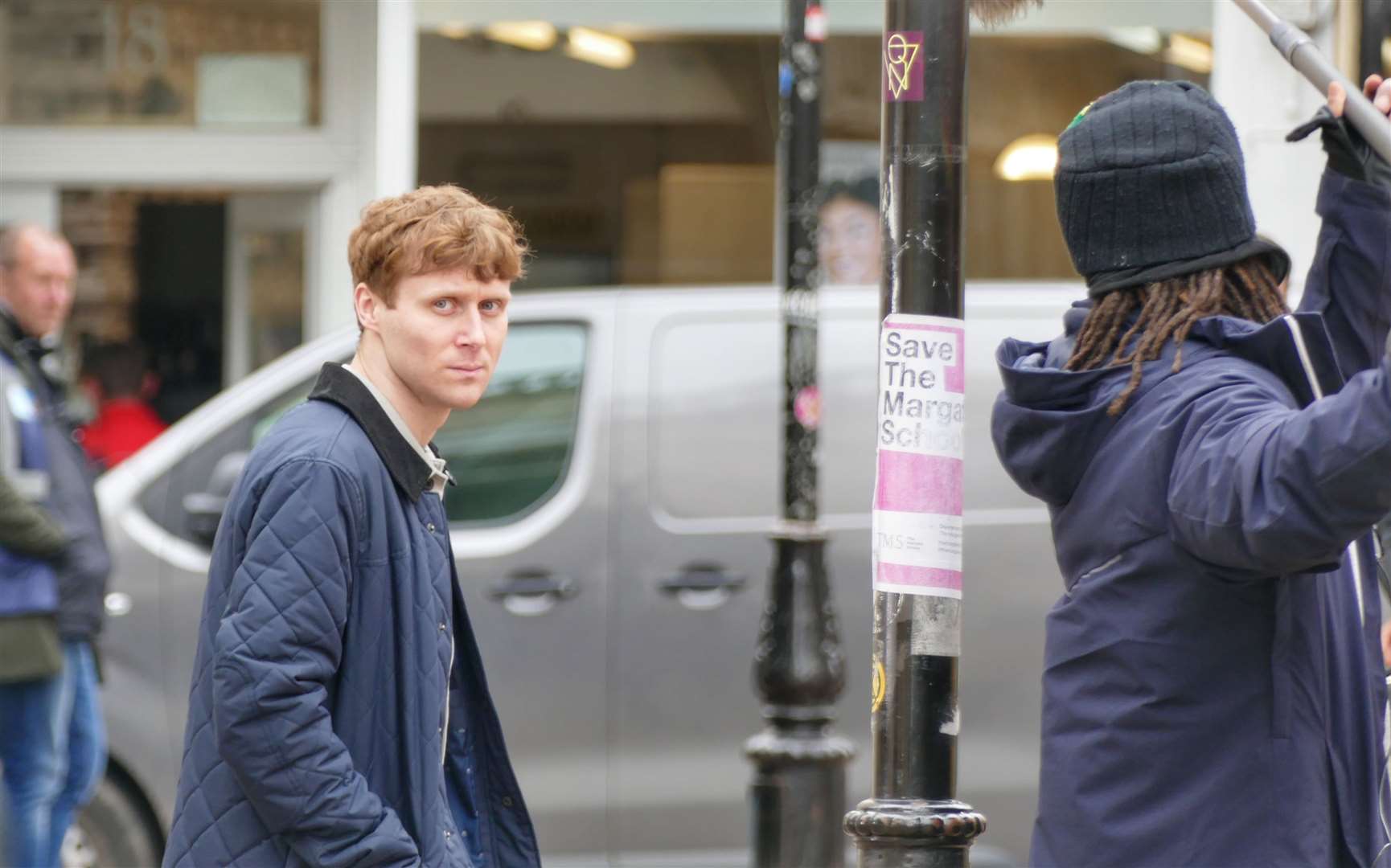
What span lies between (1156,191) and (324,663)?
4.13 ft

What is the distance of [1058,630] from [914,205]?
31.1 inches

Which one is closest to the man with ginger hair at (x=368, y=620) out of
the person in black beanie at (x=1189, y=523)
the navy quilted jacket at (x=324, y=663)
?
the navy quilted jacket at (x=324, y=663)

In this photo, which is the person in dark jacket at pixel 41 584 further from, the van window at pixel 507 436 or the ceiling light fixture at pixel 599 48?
the ceiling light fixture at pixel 599 48

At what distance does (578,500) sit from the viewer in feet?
20.8

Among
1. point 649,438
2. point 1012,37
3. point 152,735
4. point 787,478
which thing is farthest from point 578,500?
point 1012,37

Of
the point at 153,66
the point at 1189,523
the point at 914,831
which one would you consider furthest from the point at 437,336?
the point at 153,66

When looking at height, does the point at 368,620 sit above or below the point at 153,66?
below

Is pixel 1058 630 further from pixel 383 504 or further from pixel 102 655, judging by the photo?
pixel 102 655

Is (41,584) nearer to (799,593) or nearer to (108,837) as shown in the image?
(108,837)

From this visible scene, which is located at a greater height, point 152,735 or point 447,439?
point 447,439

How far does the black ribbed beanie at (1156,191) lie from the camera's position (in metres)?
2.55

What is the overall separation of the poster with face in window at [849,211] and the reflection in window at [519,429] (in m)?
3.40

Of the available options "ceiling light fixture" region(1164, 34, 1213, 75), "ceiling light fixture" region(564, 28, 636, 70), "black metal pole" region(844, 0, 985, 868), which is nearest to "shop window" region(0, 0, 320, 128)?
"ceiling light fixture" region(564, 28, 636, 70)

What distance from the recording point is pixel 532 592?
20.6 feet
